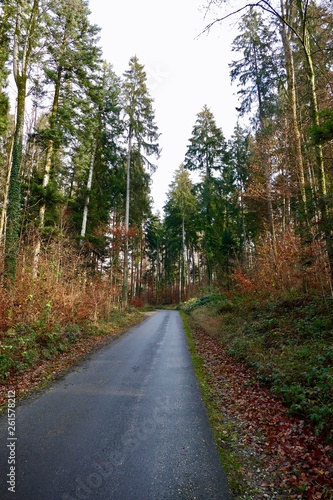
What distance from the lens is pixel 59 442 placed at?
3111mm

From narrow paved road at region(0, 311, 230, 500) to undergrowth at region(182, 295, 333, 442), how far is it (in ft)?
4.86

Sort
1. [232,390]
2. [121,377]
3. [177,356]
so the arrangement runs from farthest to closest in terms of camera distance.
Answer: [177,356] → [121,377] → [232,390]

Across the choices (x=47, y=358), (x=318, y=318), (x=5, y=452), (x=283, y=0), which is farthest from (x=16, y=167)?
(x=283, y=0)

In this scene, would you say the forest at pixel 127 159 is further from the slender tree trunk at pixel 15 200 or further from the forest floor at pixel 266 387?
the forest floor at pixel 266 387

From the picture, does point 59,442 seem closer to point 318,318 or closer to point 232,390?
point 232,390

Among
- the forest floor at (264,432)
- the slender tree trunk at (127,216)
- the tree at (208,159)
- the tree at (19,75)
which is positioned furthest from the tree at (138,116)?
the forest floor at (264,432)

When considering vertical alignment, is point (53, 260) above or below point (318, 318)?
above

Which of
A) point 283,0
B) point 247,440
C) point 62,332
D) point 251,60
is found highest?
point 251,60

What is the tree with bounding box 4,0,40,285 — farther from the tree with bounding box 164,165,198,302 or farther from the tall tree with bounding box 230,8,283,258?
the tree with bounding box 164,165,198,302

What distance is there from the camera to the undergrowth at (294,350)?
3678 mm

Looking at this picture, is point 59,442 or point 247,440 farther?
point 247,440

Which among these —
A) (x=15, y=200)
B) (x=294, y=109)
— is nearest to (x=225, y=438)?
(x=15, y=200)

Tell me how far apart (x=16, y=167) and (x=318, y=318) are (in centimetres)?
1104

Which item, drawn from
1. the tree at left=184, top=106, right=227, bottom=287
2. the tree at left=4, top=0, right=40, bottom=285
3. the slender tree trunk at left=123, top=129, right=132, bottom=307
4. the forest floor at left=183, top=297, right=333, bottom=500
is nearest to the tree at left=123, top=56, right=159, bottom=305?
the slender tree trunk at left=123, top=129, right=132, bottom=307
